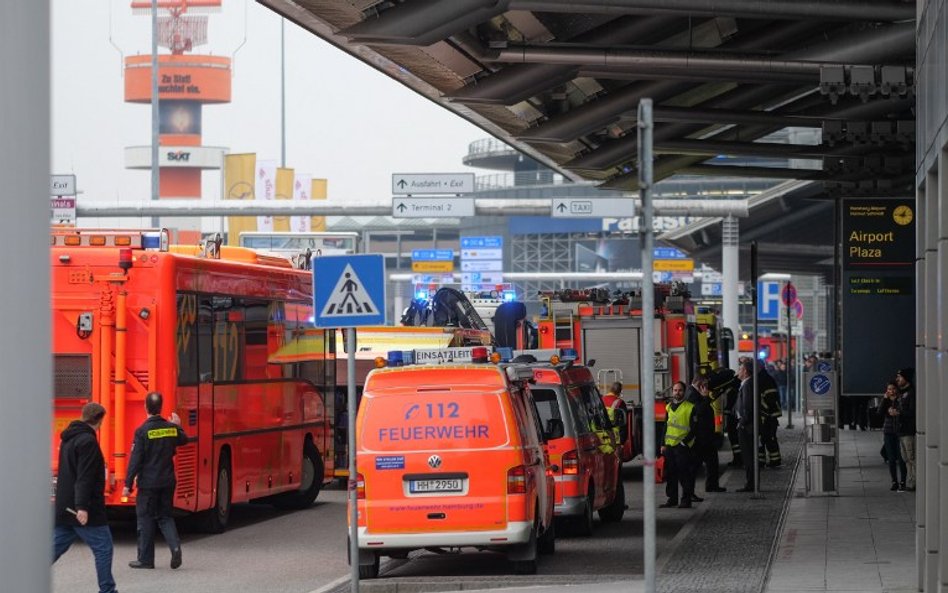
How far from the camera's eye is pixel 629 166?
Answer: 36.5 meters

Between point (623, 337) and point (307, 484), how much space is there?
785cm

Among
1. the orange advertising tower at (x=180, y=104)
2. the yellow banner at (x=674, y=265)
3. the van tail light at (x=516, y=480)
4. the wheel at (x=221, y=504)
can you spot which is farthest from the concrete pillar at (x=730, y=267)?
the orange advertising tower at (x=180, y=104)

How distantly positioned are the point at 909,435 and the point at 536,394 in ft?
25.6

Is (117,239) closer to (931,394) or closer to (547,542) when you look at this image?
(547,542)

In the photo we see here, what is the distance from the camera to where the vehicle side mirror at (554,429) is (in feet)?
67.3

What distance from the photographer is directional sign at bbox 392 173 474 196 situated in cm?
4128

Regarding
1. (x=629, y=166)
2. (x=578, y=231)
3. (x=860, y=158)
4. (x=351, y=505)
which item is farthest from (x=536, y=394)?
(x=578, y=231)

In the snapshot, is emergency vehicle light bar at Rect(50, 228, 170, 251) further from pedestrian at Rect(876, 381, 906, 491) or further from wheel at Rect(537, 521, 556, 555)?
pedestrian at Rect(876, 381, 906, 491)

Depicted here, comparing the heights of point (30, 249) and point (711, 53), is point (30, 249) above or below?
below

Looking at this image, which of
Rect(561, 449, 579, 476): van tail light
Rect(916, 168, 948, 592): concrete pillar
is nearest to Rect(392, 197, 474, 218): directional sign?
Rect(561, 449, 579, 476): van tail light

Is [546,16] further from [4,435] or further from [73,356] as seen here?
[4,435]

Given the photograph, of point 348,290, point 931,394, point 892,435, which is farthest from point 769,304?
point 931,394

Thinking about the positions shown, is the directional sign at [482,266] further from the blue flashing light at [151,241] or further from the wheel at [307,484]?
the blue flashing light at [151,241]

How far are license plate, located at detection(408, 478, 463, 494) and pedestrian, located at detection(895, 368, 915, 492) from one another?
10542 mm
